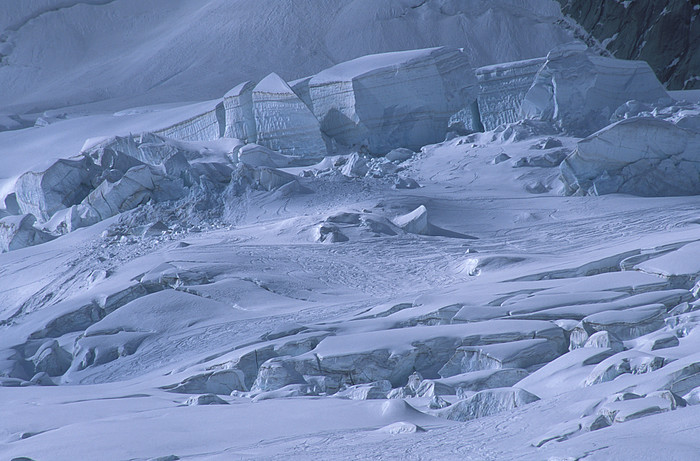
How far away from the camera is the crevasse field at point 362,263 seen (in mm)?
2650

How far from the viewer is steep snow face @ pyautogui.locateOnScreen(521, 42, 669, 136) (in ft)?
30.9

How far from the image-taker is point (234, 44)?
15609 mm

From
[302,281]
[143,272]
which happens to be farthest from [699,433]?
[143,272]

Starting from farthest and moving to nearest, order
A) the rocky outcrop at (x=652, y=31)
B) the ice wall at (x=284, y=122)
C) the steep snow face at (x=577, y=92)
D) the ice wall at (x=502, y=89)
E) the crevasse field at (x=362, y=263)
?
1. the rocky outcrop at (x=652, y=31)
2. the ice wall at (x=502, y=89)
3. the ice wall at (x=284, y=122)
4. the steep snow face at (x=577, y=92)
5. the crevasse field at (x=362, y=263)

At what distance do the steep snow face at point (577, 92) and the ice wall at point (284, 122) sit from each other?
2.67 meters

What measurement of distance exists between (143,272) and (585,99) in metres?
6.05

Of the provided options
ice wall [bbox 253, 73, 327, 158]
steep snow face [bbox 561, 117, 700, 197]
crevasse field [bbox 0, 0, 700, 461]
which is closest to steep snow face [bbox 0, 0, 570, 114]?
crevasse field [bbox 0, 0, 700, 461]

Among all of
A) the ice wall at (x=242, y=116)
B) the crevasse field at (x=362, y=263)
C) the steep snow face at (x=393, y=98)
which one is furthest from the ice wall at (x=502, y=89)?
the ice wall at (x=242, y=116)

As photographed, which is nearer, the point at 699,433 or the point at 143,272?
the point at 699,433

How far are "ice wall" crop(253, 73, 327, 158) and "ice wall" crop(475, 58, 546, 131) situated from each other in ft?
7.50

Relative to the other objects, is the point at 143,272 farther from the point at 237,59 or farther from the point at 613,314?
the point at 237,59

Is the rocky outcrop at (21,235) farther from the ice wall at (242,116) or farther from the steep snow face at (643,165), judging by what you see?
the steep snow face at (643,165)

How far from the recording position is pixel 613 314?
3674 mm

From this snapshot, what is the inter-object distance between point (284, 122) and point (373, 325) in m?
6.23
